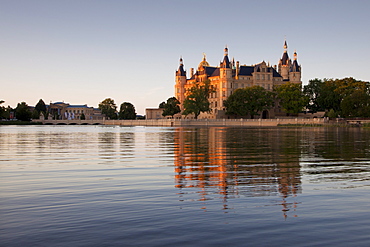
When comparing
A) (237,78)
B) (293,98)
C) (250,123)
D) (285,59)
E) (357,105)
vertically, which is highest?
(285,59)

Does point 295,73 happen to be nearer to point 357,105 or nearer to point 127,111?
point 357,105

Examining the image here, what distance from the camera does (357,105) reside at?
103 metres

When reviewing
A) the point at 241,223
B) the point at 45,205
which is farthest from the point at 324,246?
the point at 45,205

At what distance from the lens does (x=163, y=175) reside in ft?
47.1

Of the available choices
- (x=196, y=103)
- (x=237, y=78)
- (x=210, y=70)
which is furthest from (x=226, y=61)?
(x=196, y=103)

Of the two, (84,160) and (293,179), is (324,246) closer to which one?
(293,179)

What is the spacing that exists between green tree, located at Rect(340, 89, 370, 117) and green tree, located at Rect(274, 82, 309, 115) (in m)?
21.3

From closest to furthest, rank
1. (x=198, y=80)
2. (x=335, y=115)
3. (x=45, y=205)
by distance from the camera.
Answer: (x=45, y=205) < (x=335, y=115) < (x=198, y=80)

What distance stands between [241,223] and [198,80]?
15412 cm

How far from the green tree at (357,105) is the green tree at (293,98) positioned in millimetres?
21282

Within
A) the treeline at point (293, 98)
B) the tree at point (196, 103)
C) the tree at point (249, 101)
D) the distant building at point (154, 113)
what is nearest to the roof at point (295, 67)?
the treeline at point (293, 98)

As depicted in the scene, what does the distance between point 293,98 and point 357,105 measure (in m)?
24.6

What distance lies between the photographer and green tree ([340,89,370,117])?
99906 mm

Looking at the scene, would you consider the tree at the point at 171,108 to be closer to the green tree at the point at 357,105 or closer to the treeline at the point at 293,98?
the treeline at the point at 293,98
